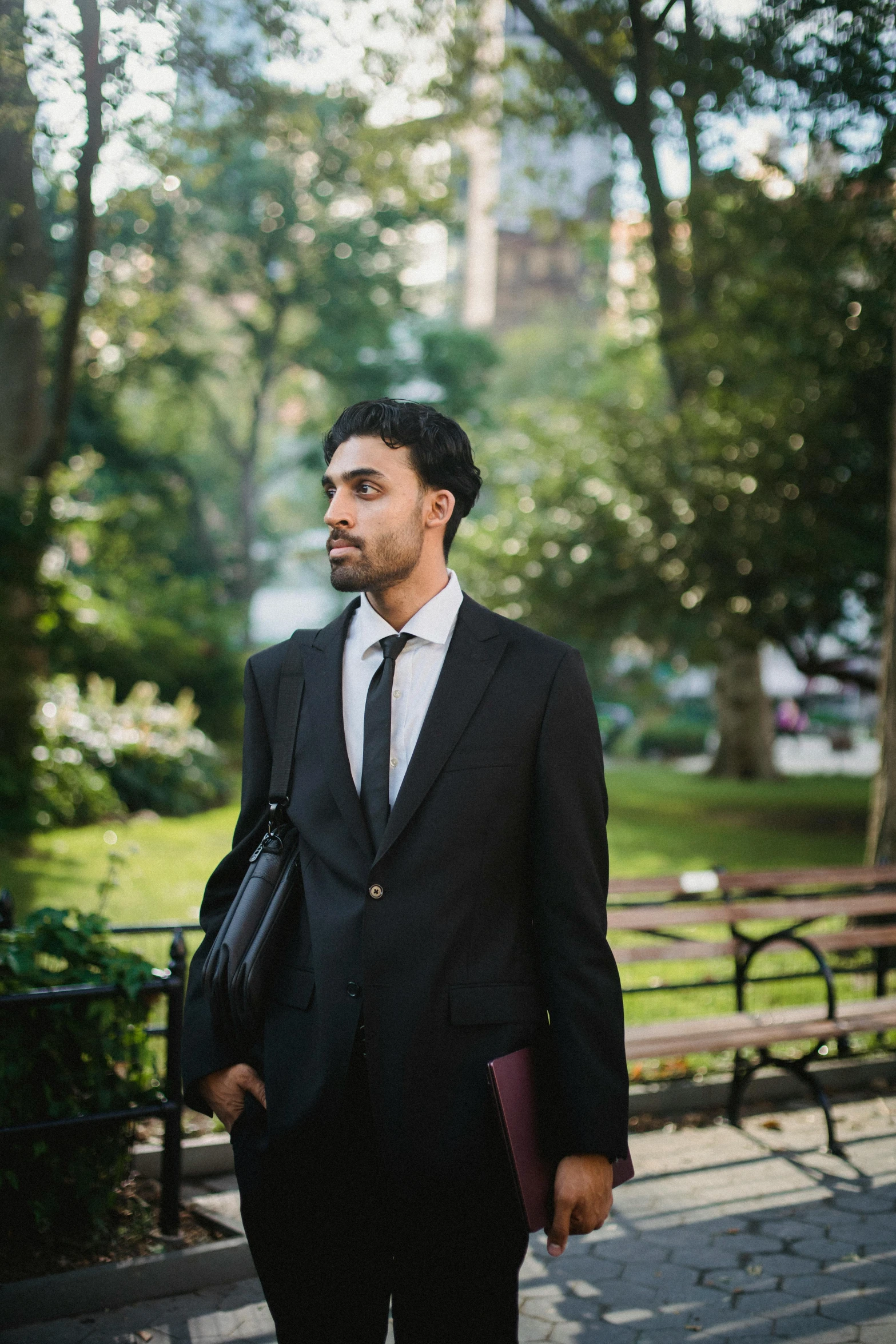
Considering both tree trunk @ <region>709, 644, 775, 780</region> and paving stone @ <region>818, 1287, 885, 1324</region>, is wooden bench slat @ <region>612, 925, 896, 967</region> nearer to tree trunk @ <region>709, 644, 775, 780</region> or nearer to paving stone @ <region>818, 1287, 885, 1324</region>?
paving stone @ <region>818, 1287, 885, 1324</region>

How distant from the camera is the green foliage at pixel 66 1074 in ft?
12.7

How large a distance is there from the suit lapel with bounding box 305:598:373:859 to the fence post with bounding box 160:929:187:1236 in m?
2.00

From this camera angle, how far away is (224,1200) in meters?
4.52

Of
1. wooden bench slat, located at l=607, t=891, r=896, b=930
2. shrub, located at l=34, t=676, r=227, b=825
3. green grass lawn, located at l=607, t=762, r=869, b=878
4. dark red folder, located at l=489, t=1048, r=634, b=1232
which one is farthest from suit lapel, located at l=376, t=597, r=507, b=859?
shrub, located at l=34, t=676, r=227, b=825

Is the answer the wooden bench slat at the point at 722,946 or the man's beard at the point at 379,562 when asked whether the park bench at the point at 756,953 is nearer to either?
the wooden bench slat at the point at 722,946

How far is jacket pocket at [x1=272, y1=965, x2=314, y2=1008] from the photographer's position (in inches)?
90.5

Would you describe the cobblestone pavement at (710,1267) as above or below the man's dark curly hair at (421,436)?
below

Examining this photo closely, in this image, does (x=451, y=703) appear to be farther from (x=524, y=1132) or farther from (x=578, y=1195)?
(x=578, y=1195)

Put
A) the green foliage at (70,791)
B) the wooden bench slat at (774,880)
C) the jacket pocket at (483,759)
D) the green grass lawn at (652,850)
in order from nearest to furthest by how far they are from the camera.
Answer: the jacket pocket at (483,759), the wooden bench slat at (774,880), the green grass lawn at (652,850), the green foliage at (70,791)

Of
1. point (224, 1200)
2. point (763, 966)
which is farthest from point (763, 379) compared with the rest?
point (224, 1200)

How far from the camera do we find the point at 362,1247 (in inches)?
90.5

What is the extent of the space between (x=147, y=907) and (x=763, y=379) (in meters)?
9.16

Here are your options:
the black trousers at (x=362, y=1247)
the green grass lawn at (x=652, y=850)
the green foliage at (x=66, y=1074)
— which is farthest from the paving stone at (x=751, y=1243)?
the green grass lawn at (x=652, y=850)

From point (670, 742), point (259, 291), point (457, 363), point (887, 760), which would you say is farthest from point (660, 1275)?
point (670, 742)
